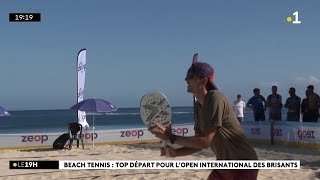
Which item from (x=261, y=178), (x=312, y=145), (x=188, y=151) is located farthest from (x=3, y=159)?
(x=188, y=151)

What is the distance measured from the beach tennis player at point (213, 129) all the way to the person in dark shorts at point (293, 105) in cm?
1091

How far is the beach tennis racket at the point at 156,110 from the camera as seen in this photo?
2.80 meters

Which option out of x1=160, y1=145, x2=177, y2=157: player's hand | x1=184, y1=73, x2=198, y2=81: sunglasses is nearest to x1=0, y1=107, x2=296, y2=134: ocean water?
x1=160, y1=145, x2=177, y2=157: player's hand

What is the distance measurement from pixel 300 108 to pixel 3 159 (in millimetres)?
8771

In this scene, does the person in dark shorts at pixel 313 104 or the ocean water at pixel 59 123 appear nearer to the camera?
the person in dark shorts at pixel 313 104

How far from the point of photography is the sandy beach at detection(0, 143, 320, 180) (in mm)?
8328

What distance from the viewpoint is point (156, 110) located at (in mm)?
2828

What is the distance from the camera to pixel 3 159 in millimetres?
12047

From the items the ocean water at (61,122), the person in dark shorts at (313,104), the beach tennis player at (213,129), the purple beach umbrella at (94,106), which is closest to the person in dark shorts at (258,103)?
the person in dark shorts at (313,104)

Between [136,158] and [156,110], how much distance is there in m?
8.93

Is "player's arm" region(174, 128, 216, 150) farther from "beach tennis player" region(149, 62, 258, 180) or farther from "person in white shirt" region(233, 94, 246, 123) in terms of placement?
"person in white shirt" region(233, 94, 246, 123)

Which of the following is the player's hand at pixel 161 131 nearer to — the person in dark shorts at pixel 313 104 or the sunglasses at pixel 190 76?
the sunglasses at pixel 190 76

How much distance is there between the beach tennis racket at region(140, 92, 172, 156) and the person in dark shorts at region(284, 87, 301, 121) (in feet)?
36.8

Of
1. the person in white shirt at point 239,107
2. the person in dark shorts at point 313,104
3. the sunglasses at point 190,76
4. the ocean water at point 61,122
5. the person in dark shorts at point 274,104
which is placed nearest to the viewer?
the sunglasses at point 190,76
